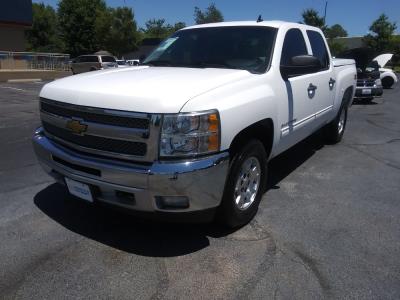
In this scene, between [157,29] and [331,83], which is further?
[157,29]

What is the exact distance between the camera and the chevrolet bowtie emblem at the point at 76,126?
10.9 ft

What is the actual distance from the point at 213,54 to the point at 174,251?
2254 millimetres

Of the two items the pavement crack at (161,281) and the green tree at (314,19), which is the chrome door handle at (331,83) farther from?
the green tree at (314,19)

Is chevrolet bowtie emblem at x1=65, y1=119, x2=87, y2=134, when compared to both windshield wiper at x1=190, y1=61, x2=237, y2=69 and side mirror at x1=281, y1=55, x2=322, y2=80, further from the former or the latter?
side mirror at x1=281, y1=55, x2=322, y2=80

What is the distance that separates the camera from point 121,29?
51.0 metres

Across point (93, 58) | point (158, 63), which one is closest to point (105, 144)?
point (158, 63)

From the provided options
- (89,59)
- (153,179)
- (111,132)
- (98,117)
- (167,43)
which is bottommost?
(153,179)

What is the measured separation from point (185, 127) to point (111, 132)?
591 millimetres

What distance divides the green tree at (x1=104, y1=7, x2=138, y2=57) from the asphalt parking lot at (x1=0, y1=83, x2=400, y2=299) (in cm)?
4848

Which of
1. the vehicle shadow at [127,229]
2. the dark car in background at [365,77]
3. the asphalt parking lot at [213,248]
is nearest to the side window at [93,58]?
the dark car in background at [365,77]

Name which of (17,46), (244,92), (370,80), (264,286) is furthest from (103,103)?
(17,46)

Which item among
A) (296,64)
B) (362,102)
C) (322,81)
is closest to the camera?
(296,64)

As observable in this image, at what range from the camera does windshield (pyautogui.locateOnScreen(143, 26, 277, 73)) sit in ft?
14.1

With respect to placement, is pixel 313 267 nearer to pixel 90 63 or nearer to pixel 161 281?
pixel 161 281
